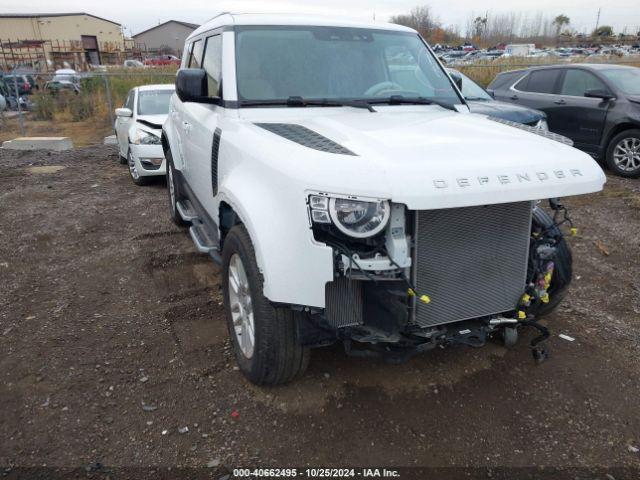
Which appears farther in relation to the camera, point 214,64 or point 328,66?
point 214,64

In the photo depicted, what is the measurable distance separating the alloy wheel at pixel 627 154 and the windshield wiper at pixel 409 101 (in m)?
6.00

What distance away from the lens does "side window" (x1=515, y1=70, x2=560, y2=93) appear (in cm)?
956

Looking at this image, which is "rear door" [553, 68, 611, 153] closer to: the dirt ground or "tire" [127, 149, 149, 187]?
the dirt ground

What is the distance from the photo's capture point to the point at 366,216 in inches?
89.8

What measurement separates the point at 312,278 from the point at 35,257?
4.18 meters

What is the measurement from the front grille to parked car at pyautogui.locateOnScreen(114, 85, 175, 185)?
6.56 m

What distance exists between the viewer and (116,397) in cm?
303

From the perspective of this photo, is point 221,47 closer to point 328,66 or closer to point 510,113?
point 328,66

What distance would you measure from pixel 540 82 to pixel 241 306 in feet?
29.1

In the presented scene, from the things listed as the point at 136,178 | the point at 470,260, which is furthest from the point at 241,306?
the point at 136,178

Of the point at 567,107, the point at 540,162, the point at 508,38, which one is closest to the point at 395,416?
the point at 540,162

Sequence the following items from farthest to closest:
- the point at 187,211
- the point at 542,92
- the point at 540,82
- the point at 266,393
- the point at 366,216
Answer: the point at 540,82, the point at 542,92, the point at 187,211, the point at 266,393, the point at 366,216

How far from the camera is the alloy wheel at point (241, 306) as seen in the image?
2.93 m

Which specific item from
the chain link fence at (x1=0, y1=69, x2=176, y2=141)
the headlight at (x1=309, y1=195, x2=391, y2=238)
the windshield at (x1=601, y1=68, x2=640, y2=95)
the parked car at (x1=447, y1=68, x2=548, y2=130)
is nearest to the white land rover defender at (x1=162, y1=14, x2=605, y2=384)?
the headlight at (x1=309, y1=195, x2=391, y2=238)
